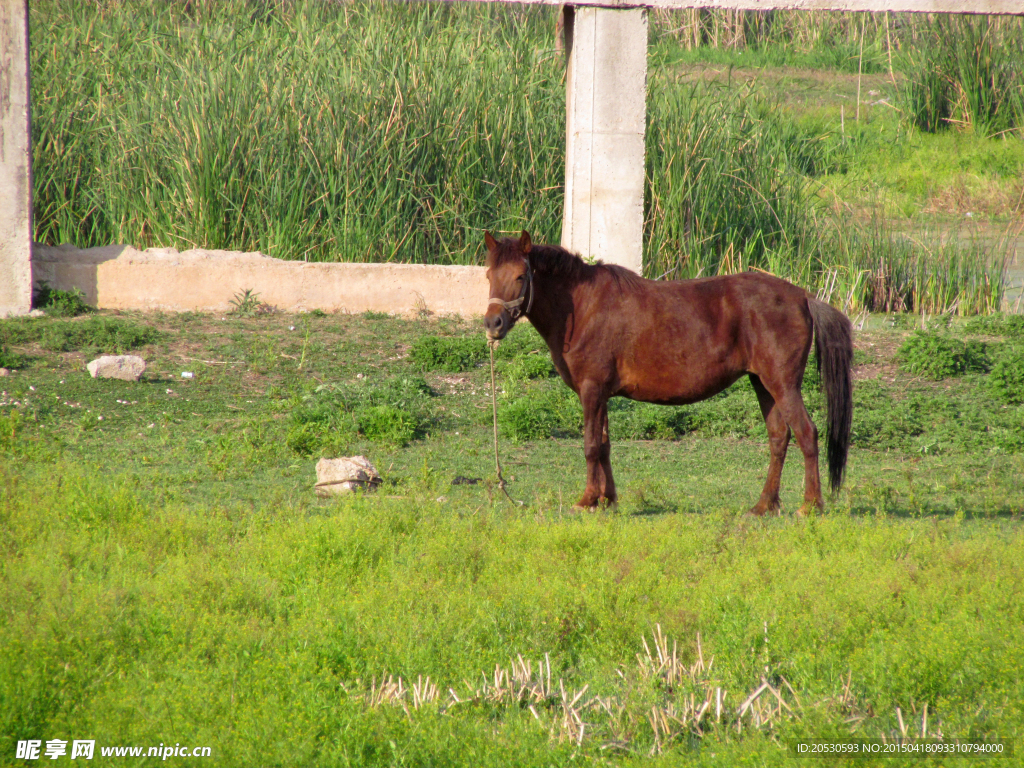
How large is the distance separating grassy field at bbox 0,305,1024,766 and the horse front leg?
217 mm

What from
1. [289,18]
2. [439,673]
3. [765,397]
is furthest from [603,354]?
[289,18]

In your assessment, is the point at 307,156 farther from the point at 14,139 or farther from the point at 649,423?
the point at 649,423

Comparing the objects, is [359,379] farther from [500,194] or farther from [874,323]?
[874,323]

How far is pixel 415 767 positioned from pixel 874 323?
32.2ft

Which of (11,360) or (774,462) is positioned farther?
(11,360)

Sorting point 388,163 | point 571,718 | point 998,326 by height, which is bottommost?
point 571,718

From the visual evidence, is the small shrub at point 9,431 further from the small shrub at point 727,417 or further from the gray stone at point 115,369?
the small shrub at point 727,417

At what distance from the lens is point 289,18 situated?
15.8m

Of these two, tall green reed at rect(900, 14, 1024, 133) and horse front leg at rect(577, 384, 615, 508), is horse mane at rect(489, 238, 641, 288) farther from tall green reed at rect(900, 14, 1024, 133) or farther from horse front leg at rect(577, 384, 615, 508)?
tall green reed at rect(900, 14, 1024, 133)

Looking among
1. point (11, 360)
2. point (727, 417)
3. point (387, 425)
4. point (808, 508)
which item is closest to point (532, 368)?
point (727, 417)

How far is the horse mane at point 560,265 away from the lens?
257 inches

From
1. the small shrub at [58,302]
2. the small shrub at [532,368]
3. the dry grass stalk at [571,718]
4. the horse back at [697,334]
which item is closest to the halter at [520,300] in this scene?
the horse back at [697,334]

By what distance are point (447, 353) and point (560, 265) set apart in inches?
152

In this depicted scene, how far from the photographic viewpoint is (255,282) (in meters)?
11.8
